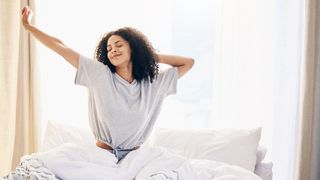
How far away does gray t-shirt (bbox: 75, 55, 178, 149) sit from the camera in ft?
6.12

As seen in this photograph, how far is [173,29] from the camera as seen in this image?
122 inches

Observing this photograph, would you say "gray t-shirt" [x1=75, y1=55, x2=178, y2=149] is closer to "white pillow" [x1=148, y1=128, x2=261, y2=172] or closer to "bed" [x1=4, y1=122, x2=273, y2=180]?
"bed" [x1=4, y1=122, x2=273, y2=180]

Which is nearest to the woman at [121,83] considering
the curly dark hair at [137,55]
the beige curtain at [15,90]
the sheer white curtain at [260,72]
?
the curly dark hair at [137,55]

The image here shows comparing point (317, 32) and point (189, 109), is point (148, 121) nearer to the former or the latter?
point (189, 109)

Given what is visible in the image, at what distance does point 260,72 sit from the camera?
2.88m

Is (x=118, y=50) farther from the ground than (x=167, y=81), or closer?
farther from the ground

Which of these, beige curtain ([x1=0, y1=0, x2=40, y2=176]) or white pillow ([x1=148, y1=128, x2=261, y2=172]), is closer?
white pillow ([x1=148, y1=128, x2=261, y2=172])

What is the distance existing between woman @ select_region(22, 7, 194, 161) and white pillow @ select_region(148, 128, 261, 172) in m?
0.40

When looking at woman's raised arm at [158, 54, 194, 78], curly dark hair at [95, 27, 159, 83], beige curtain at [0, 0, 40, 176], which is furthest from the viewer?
beige curtain at [0, 0, 40, 176]

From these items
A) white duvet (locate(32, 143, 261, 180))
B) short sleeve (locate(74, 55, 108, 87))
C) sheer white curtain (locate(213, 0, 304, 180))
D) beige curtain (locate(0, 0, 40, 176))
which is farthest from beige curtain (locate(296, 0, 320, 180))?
beige curtain (locate(0, 0, 40, 176))

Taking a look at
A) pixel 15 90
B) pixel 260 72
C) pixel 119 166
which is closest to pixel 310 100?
pixel 260 72

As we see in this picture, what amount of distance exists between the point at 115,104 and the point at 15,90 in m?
1.04

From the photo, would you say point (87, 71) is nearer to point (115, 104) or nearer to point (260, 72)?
point (115, 104)

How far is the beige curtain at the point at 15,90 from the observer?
2.63 meters
